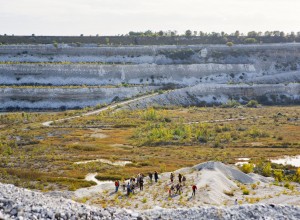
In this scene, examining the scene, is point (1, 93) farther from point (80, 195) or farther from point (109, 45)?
point (80, 195)

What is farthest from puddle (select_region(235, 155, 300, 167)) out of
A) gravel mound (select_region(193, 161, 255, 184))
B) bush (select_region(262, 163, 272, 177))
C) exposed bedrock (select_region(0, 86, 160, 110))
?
exposed bedrock (select_region(0, 86, 160, 110))

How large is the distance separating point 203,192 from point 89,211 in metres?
13.1

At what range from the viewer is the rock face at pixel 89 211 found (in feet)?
78.5

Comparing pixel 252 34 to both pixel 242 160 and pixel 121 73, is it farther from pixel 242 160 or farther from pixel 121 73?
pixel 242 160

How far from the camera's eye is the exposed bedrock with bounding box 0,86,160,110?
10200cm

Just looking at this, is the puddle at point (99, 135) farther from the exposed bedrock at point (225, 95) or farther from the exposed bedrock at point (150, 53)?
the exposed bedrock at point (150, 53)

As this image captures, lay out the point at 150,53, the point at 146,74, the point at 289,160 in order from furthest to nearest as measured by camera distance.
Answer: the point at 150,53
the point at 146,74
the point at 289,160

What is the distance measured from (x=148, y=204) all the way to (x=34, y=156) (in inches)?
977

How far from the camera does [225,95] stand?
11519cm

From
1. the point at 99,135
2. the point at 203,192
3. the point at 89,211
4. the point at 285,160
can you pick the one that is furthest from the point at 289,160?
the point at 89,211

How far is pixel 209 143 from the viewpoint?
67250mm

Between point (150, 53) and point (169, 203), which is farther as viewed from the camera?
point (150, 53)

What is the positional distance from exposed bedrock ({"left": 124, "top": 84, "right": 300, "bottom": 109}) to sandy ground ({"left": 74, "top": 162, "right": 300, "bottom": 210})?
59.5 meters

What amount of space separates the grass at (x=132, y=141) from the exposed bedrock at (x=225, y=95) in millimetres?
8163
